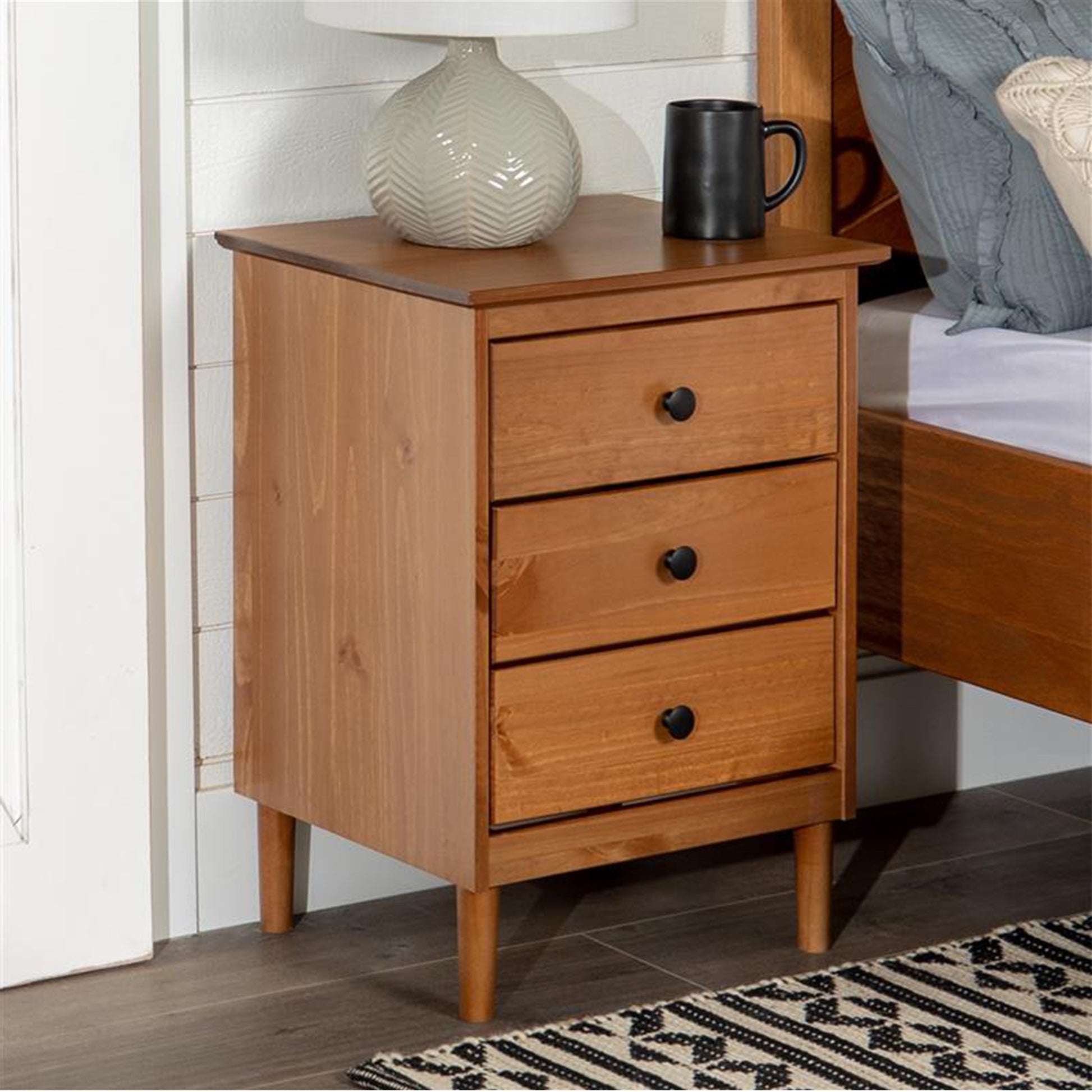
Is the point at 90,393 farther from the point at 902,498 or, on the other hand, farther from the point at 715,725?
the point at 902,498

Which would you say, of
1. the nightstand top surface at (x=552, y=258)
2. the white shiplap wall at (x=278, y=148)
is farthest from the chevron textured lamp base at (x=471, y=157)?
the white shiplap wall at (x=278, y=148)

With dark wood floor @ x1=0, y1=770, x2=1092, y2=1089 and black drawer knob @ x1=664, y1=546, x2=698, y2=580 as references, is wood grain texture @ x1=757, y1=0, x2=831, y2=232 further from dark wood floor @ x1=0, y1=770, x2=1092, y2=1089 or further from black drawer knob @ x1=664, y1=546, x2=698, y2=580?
dark wood floor @ x1=0, y1=770, x2=1092, y2=1089

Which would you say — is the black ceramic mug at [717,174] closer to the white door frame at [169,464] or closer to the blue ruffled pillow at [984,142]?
the blue ruffled pillow at [984,142]

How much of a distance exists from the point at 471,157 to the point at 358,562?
367mm

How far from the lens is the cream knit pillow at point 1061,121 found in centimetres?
203

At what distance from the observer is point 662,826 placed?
2.07m

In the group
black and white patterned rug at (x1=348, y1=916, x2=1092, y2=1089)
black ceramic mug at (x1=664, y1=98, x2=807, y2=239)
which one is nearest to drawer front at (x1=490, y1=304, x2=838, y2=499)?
black ceramic mug at (x1=664, y1=98, x2=807, y2=239)

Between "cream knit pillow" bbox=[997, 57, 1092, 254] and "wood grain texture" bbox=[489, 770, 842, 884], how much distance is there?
1.83ft

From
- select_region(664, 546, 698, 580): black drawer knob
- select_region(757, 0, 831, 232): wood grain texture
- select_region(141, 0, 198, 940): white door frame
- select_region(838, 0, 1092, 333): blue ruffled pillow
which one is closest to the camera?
select_region(664, 546, 698, 580): black drawer knob

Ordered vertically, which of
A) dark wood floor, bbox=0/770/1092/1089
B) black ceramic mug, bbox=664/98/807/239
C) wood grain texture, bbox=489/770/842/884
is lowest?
dark wood floor, bbox=0/770/1092/1089

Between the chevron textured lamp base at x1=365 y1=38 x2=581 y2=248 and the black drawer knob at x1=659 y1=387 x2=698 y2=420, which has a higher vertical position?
the chevron textured lamp base at x1=365 y1=38 x2=581 y2=248

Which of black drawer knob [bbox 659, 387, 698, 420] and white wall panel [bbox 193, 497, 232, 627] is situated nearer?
black drawer knob [bbox 659, 387, 698, 420]

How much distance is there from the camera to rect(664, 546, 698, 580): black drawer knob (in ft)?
6.63

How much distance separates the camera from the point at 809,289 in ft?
6.76
